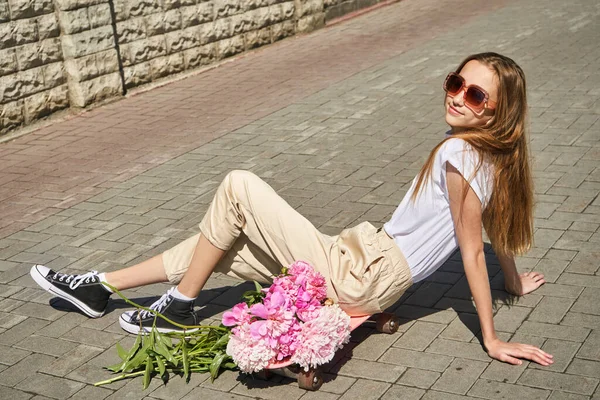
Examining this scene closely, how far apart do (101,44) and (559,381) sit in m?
7.51

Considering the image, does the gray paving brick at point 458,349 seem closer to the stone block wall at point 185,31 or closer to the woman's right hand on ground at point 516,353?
the woman's right hand on ground at point 516,353

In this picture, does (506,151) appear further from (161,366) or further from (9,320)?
(9,320)

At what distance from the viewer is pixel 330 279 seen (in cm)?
417

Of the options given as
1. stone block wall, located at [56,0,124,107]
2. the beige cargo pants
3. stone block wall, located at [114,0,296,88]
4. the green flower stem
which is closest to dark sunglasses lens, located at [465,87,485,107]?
the beige cargo pants

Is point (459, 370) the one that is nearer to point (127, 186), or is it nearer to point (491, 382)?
point (491, 382)

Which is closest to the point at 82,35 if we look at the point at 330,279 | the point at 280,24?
the point at 280,24

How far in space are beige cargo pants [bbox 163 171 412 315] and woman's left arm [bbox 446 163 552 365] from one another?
0.33 meters

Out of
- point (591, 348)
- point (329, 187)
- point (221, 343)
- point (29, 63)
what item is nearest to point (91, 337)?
point (221, 343)

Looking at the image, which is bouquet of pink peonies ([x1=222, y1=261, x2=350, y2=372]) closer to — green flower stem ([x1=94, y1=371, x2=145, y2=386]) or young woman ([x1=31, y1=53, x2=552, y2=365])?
young woman ([x1=31, y1=53, x2=552, y2=365])

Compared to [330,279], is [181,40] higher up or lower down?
lower down

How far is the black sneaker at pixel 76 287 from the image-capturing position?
15.9 feet

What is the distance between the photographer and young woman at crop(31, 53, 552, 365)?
4.05 meters

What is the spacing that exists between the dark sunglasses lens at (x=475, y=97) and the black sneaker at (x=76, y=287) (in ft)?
7.17

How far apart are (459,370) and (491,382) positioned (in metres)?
0.18
